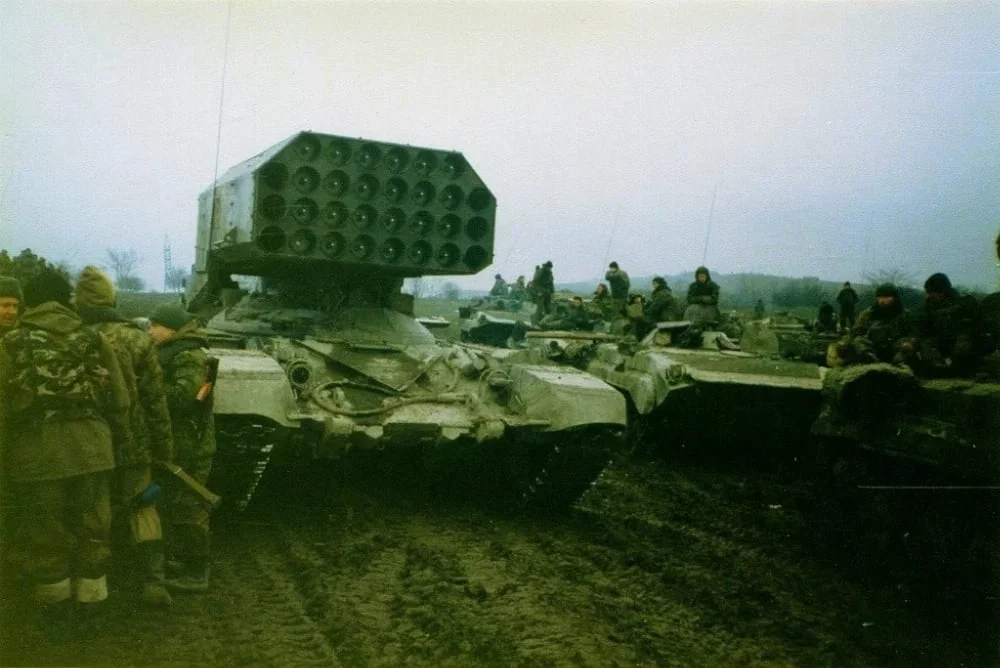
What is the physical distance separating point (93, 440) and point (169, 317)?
0.94 metres

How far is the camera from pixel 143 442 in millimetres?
4340

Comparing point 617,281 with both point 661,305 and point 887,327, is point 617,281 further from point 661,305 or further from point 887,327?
point 887,327

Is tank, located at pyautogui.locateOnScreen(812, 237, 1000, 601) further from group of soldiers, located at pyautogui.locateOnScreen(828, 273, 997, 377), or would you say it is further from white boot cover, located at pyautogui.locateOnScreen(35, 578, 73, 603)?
white boot cover, located at pyautogui.locateOnScreen(35, 578, 73, 603)

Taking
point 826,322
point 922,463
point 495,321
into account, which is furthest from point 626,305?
point 922,463

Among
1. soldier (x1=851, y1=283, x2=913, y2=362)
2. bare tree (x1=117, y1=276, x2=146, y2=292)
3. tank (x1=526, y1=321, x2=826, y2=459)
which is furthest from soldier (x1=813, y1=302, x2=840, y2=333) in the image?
bare tree (x1=117, y1=276, x2=146, y2=292)

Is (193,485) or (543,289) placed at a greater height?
(543,289)

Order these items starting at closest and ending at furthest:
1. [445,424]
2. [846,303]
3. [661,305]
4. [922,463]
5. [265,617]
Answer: [265,617] < [922,463] < [445,424] < [661,305] < [846,303]

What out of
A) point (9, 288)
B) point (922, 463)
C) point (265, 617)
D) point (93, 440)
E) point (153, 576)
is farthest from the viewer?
point (922, 463)

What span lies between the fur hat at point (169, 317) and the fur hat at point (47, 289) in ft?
1.96

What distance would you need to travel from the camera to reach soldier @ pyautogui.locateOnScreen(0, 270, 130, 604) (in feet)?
12.6

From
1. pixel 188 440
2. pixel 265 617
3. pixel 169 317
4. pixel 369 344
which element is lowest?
pixel 265 617

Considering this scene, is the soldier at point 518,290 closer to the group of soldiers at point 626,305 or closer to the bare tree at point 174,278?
the group of soldiers at point 626,305

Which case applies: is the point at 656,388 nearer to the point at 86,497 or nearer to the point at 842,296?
the point at 86,497

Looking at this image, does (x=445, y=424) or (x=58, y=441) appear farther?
(x=445, y=424)
